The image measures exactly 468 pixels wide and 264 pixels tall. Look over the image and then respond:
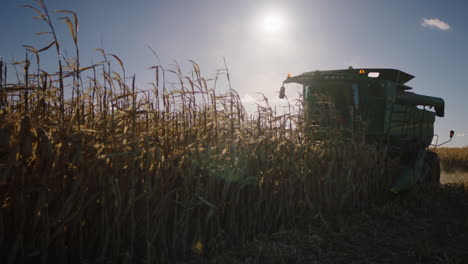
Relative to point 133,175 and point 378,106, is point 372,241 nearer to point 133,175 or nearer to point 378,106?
point 133,175

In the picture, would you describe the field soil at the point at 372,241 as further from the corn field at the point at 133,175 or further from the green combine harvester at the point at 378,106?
the green combine harvester at the point at 378,106

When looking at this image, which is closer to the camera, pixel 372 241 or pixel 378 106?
pixel 372 241

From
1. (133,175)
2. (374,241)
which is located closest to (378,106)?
(374,241)

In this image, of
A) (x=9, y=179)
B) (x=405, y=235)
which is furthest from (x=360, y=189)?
(x=9, y=179)

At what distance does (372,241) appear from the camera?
3.21 meters

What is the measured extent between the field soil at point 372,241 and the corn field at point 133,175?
0.26 m

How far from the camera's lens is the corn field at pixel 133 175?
6.53 ft

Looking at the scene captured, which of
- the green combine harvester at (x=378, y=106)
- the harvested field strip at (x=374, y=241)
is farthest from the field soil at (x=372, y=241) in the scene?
the green combine harvester at (x=378, y=106)

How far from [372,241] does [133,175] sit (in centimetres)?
255

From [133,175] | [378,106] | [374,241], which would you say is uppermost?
[378,106]

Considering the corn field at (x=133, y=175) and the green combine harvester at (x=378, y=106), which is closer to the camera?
the corn field at (x=133, y=175)

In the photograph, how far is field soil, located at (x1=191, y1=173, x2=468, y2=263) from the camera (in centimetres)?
266

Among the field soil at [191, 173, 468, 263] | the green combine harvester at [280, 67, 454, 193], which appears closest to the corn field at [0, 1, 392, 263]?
the field soil at [191, 173, 468, 263]

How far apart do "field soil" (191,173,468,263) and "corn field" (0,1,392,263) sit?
257 mm
